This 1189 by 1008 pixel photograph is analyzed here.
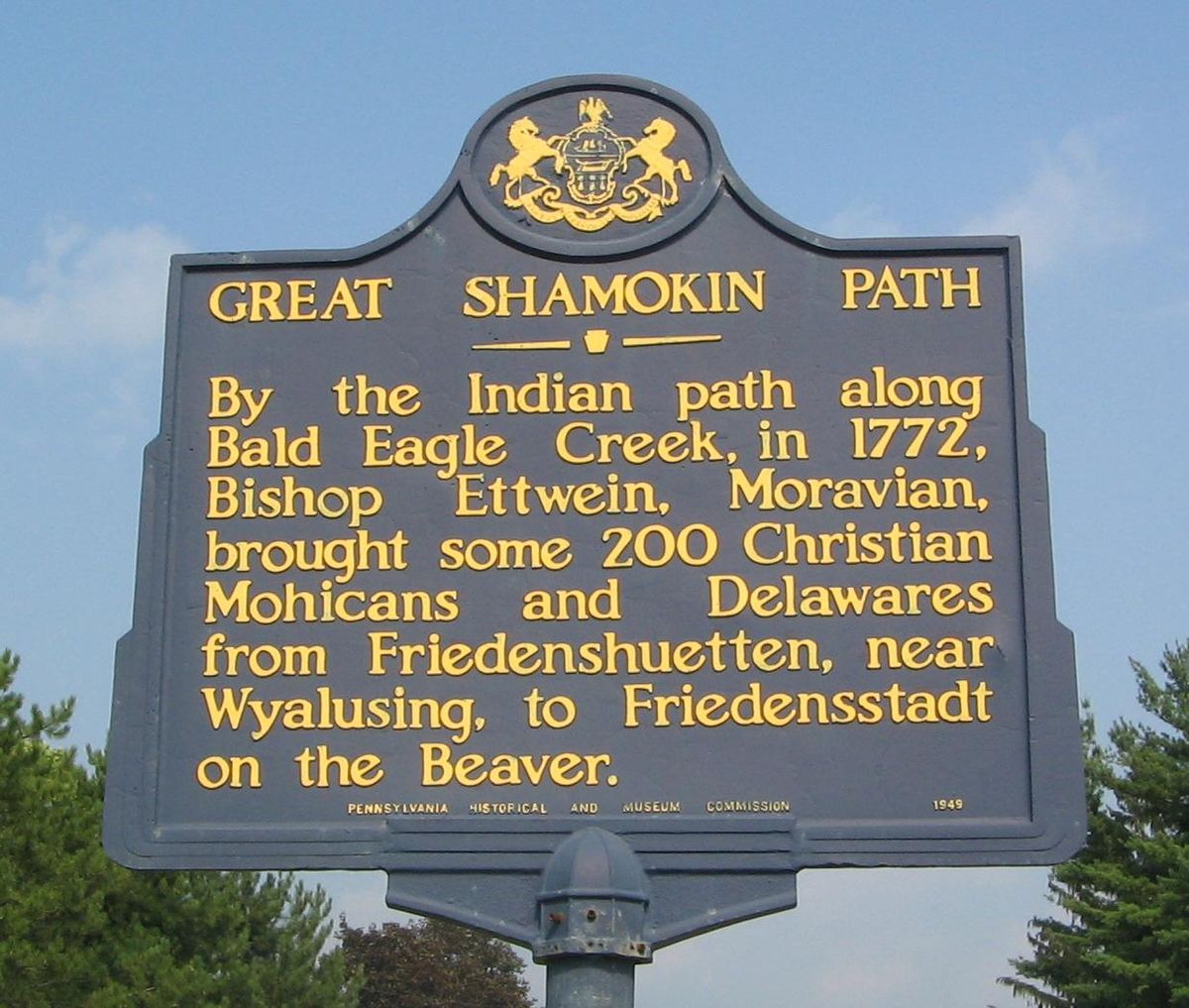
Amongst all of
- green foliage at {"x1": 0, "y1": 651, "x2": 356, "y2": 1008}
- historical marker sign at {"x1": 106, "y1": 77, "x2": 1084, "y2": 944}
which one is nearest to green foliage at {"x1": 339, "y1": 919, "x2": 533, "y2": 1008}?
green foliage at {"x1": 0, "y1": 651, "x2": 356, "y2": 1008}

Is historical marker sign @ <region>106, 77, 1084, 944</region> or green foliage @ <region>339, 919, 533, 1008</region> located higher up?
green foliage @ <region>339, 919, 533, 1008</region>

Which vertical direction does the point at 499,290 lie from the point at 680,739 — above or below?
above

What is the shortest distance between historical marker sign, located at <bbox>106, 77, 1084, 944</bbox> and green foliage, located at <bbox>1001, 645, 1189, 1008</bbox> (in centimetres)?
2343

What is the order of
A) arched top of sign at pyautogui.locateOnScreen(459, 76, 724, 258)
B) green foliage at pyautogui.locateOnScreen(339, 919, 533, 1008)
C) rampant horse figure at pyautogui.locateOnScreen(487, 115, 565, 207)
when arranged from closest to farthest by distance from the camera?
1. arched top of sign at pyautogui.locateOnScreen(459, 76, 724, 258)
2. rampant horse figure at pyautogui.locateOnScreen(487, 115, 565, 207)
3. green foliage at pyautogui.locateOnScreen(339, 919, 533, 1008)

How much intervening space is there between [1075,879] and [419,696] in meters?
27.9

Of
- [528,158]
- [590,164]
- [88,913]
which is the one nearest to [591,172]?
[590,164]

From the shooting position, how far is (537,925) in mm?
8352

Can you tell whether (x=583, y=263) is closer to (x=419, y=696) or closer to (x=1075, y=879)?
(x=419, y=696)

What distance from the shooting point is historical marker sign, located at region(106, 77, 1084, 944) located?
8.30 metres

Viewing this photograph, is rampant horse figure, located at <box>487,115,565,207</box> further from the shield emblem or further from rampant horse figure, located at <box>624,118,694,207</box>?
rampant horse figure, located at <box>624,118,694,207</box>

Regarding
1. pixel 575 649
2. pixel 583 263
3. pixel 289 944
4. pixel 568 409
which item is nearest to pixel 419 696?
pixel 575 649

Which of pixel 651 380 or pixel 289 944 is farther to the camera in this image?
pixel 289 944

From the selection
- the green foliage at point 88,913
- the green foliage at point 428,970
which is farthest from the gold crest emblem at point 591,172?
the green foliage at point 428,970

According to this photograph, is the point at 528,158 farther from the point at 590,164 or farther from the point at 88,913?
the point at 88,913
